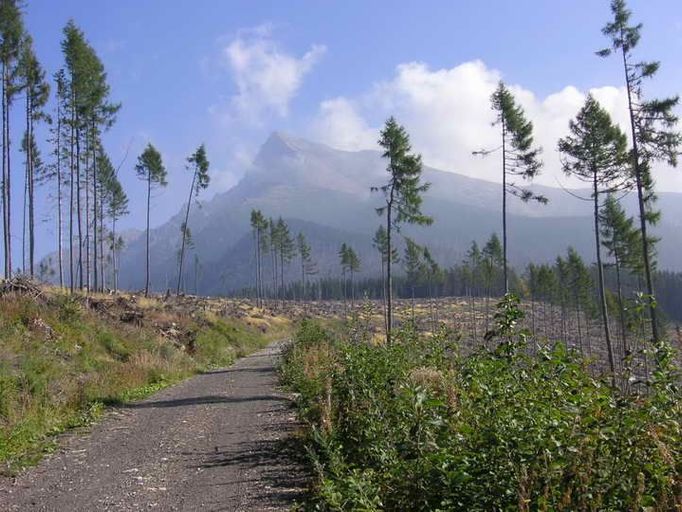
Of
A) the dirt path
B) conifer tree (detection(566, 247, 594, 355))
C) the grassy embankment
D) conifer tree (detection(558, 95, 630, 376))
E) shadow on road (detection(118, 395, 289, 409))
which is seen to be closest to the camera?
the dirt path

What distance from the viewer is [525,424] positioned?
376 cm

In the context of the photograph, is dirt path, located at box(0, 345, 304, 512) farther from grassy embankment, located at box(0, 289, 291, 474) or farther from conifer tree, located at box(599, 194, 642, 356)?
conifer tree, located at box(599, 194, 642, 356)

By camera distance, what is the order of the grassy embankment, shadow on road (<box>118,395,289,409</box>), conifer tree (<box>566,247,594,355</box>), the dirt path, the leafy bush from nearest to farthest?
the leafy bush
the dirt path
the grassy embankment
shadow on road (<box>118,395,289,409</box>)
conifer tree (<box>566,247,594,355</box>)

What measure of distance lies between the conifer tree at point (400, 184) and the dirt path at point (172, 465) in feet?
66.6

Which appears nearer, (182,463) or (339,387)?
(182,463)

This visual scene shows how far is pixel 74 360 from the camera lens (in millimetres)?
13406

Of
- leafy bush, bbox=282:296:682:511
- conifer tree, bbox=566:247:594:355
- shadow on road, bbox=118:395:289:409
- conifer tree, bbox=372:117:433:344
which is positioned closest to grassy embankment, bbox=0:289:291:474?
shadow on road, bbox=118:395:289:409

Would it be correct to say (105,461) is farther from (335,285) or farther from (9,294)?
(335,285)

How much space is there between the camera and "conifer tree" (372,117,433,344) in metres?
30.0

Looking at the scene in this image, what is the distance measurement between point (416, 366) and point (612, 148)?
2285 centimetres

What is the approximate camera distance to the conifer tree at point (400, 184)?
1182 inches

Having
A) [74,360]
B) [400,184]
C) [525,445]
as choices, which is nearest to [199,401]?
[74,360]

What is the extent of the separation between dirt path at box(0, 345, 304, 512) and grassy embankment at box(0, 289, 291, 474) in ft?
2.09

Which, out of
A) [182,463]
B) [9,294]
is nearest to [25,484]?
[182,463]
